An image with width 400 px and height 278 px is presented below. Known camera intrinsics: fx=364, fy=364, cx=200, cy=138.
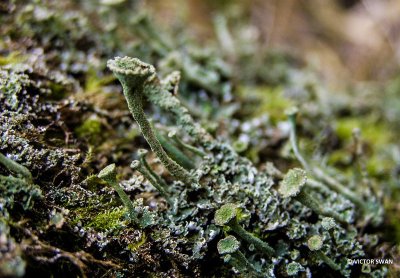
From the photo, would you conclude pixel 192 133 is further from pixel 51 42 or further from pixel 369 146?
pixel 369 146

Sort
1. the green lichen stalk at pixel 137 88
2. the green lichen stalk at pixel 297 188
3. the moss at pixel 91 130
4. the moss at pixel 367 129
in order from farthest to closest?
1. the moss at pixel 367 129
2. the moss at pixel 91 130
3. the green lichen stalk at pixel 297 188
4. the green lichen stalk at pixel 137 88

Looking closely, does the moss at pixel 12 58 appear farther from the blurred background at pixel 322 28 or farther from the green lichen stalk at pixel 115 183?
the blurred background at pixel 322 28

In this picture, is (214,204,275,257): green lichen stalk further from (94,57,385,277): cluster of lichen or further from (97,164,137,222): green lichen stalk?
(97,164,137,222): green lichen stalk

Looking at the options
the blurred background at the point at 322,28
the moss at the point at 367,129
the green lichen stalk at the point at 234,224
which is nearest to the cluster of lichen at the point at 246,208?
the green lichen stalk at the point at 234,224

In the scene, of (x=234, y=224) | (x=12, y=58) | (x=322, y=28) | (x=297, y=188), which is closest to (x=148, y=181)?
(x=234, y=224)

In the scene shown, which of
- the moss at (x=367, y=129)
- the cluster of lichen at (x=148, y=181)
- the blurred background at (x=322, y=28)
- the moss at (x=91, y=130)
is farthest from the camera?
the blurred background at (x=322, y=28)

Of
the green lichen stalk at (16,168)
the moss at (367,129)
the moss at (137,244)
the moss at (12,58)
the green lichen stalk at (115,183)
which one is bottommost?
the moss at (367,129)

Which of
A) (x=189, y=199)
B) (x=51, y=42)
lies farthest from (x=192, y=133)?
(x=51, y=42)

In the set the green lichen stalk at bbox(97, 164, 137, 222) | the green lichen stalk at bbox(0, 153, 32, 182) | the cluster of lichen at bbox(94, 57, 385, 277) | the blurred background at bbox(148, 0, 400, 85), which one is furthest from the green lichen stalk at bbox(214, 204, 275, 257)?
the blurred background at bbox(148, 0, 400, 85)
